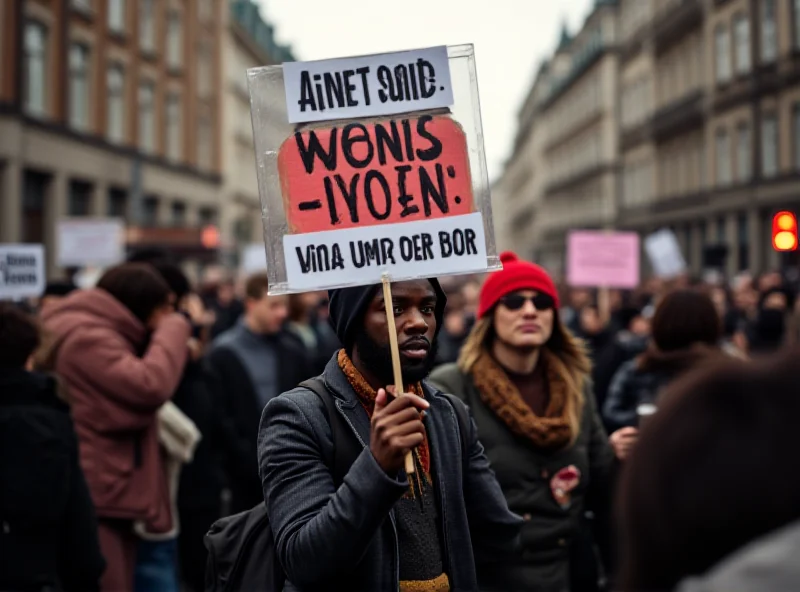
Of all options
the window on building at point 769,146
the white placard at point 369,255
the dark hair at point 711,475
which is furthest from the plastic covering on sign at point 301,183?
the window on building at point 769,146

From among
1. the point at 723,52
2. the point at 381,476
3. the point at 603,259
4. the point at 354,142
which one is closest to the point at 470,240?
the point at 354,142

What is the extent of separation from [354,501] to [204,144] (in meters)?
45.0

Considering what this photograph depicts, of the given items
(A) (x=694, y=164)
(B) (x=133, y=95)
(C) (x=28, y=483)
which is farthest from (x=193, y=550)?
(A) (x=694, y=164)

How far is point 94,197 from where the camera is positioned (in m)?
31.8

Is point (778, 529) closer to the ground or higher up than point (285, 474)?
higher up

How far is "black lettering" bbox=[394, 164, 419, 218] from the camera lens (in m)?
3.13

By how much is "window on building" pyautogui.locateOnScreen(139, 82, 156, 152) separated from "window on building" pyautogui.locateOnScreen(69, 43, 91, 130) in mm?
5321

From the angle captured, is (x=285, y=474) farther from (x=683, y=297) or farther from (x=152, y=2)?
(x=152, y=2)

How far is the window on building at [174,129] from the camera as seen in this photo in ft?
134

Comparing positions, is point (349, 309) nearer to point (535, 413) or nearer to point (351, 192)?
point (351, 192)

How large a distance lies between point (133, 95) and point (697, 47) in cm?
2253

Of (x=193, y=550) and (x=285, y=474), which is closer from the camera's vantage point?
(x=285, y=474)

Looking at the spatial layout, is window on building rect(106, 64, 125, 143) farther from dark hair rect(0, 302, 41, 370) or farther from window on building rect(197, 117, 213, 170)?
dark hair rect(0, 302, 41, 370)

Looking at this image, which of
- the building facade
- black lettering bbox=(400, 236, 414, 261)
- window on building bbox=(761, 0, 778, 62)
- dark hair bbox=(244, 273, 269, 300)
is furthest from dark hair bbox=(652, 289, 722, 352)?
window on building bbox=(761, 0, 778, 62)
